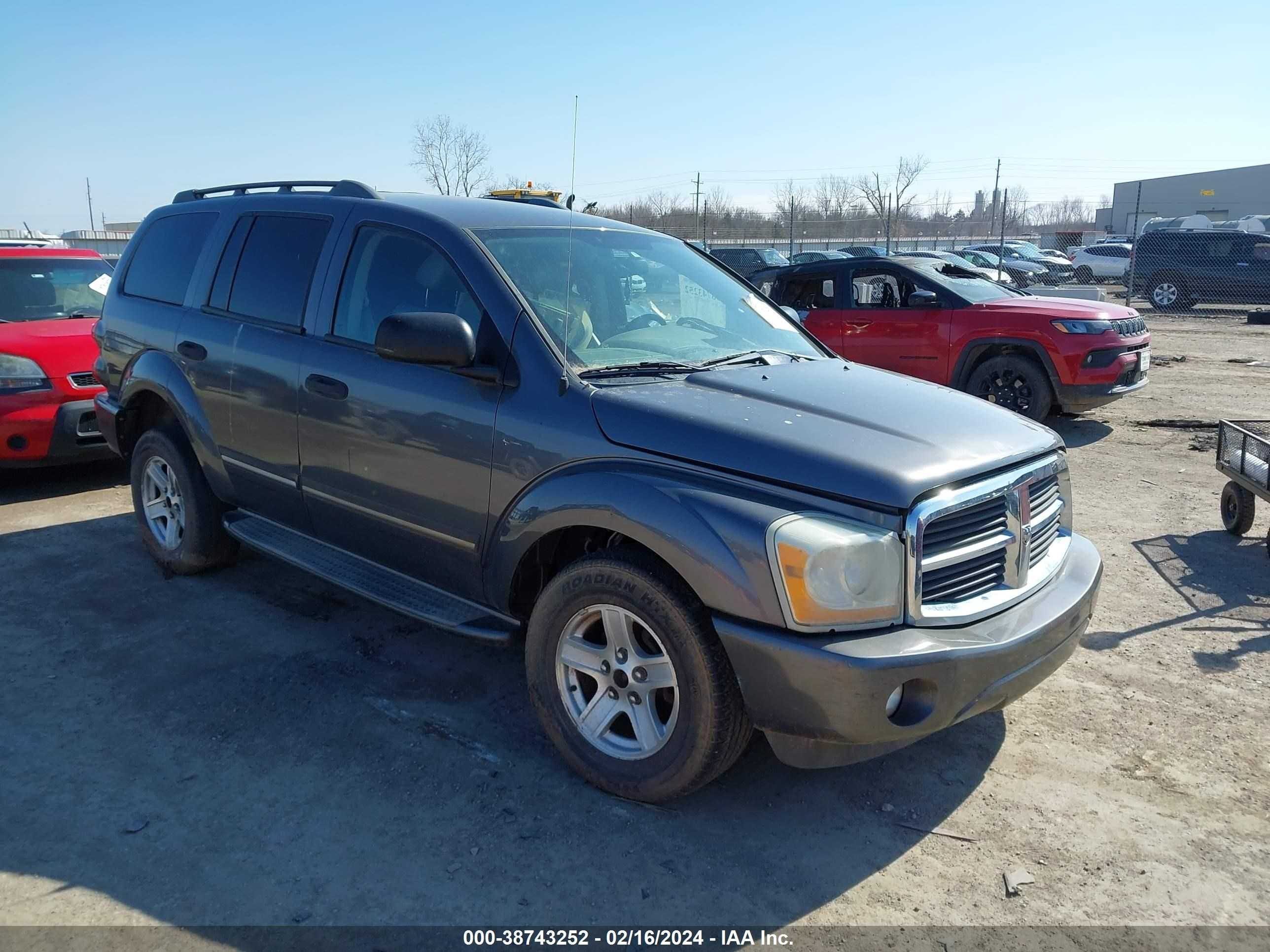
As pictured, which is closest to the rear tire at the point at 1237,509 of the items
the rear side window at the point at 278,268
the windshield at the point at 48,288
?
the rear side window at the point at 278,268

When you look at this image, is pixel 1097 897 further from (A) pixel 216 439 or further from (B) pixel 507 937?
(A) pixel 216 439

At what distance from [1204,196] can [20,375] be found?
65.2 m

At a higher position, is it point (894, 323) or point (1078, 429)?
point (894, 323)

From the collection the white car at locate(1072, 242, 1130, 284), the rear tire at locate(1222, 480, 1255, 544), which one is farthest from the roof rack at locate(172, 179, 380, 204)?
the white car at locate(1072, 242, 1130, 284)

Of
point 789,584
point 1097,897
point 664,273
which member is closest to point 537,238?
point 664,273

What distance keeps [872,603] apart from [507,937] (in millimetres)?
1380

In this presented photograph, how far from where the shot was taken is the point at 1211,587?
5059 mm

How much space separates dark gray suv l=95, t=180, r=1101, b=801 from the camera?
109 inches

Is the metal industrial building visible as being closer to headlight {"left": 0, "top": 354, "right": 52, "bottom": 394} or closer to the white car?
the white car

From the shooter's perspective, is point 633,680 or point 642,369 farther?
point 642,369

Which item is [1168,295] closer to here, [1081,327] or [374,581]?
[1081,327]

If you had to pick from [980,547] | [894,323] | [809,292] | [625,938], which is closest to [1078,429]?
[894,323]

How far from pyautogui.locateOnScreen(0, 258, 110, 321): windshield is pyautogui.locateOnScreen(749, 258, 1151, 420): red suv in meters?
6.62

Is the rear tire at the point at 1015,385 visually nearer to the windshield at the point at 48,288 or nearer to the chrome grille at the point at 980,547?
the chrome grille at the point at 980,547
